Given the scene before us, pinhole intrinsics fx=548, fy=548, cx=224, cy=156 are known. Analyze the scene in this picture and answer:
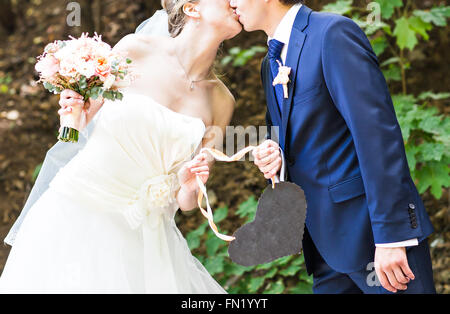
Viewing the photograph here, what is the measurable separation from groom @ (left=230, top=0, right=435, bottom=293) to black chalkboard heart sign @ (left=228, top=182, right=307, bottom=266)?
127 millimetres

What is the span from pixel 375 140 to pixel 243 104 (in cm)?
379

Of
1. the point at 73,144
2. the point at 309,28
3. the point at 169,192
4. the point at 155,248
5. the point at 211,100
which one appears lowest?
the point at 155,248

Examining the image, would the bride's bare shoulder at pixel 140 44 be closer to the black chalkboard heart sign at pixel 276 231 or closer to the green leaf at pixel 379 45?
the black chalkboard heart sign at pixel 276 231

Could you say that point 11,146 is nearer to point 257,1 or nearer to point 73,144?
point 73,144

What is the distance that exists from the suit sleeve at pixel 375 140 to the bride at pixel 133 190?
608 mm

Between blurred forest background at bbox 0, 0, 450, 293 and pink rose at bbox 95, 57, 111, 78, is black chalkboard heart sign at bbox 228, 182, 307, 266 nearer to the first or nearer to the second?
pink rose at bbox 95, 57, 111, 78

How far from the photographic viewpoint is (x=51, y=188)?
7.81ft

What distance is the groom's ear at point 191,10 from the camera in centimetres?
251

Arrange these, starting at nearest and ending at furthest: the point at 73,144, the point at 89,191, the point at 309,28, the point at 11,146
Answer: the point at 309,28, the point at 89,191, the point at 73,144, the point at 11,146

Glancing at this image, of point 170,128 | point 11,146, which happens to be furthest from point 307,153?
point 11,146

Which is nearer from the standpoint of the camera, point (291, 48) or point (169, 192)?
point (291, 48)

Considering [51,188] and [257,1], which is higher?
[257,1]

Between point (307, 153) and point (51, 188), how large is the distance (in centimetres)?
111

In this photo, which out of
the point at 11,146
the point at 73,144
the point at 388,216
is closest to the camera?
the point at 388,216
